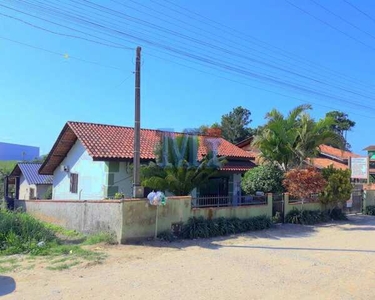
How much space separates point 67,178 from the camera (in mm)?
21031

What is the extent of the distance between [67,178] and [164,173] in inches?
376

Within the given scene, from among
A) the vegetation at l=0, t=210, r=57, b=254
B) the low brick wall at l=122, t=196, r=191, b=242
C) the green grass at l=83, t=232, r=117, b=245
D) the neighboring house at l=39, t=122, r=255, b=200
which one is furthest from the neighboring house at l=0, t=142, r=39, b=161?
the green grass at l=83, t=232, r=117, b=245

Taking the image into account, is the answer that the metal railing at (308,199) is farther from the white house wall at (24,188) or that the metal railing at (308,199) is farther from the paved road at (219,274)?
the white house wall at (24,188)

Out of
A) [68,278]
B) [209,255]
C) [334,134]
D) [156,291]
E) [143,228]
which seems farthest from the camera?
[334,134]

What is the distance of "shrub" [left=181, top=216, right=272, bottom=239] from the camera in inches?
443

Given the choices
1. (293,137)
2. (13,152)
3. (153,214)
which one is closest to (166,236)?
(153,214)

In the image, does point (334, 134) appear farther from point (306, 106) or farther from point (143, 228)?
point (143, 228)

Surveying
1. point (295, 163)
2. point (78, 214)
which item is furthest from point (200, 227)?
point (295, 163)

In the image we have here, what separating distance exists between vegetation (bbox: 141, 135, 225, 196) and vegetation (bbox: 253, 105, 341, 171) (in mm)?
4074

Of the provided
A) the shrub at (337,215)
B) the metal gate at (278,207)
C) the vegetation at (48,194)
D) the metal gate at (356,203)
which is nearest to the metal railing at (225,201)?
the metal gate at (278,207)

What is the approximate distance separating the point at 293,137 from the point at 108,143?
8776 mm

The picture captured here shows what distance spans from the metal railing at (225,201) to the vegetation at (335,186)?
11.9 ft

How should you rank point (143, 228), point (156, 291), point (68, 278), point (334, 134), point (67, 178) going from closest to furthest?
point (156, 291)
point (68, 278)
point (143, 228)
point (334, 134)
point (67, 178)

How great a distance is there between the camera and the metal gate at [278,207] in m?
15.1
